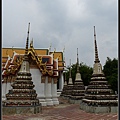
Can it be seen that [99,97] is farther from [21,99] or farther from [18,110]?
[18,110]

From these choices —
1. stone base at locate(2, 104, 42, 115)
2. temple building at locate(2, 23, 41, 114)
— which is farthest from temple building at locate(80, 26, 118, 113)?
stone base at locate(2, 104, 42, 115)

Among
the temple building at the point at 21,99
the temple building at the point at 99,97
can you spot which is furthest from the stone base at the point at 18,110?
the temple building at the point at 99,97

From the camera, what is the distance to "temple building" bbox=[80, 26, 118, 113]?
307 inches

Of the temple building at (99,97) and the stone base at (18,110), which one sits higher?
the temple building at (99,97)

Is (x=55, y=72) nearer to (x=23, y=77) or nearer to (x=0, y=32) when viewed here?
(x=23, y=77)

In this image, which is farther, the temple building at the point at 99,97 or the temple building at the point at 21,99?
the temple building at the point at 99,97

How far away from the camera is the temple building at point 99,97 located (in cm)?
779

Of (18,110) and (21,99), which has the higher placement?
(21,99)

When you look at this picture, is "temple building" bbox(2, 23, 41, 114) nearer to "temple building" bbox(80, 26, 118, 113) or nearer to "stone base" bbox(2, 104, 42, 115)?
"stone base" bbox(2, 104, 42, 115)

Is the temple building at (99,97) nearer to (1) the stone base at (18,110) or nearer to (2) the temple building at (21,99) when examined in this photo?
(2) the temple building at (21,99)

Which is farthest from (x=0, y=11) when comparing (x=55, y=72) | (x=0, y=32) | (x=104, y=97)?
(x=55, y=72)

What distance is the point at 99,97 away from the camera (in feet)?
26.4

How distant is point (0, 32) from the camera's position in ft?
3.59

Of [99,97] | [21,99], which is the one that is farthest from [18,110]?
[99,97]
